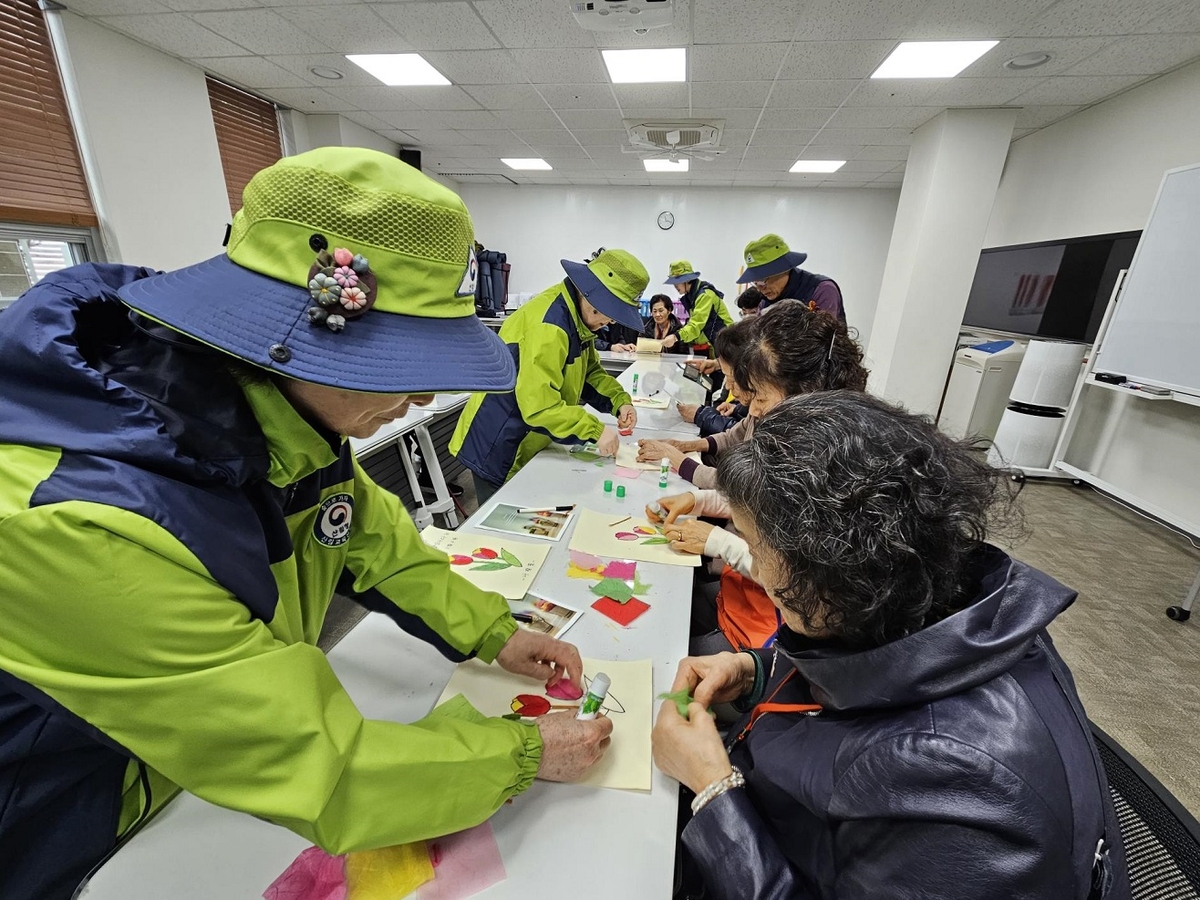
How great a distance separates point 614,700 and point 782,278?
345cm

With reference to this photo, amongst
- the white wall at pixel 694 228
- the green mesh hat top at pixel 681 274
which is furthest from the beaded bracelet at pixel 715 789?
the white wall at pixel 694 228

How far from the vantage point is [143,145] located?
3854 mm

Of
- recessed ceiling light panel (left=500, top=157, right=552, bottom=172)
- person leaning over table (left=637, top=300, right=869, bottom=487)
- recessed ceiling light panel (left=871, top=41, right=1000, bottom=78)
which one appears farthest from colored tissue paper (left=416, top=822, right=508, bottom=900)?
recessed ceiling light panel (left=500, top=157, right=552, bottom=172)

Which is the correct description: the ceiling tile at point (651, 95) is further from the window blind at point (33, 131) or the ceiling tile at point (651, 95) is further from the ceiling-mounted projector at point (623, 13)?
the window blind at point (33, 131)

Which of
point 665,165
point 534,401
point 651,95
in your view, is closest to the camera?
point 534,401

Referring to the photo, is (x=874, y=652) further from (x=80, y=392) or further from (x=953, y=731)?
(x=80, y=392)

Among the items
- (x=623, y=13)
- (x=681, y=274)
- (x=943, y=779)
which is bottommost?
(x=943, y=779)

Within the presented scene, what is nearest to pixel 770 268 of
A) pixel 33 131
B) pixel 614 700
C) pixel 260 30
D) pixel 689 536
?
pixel 689 536

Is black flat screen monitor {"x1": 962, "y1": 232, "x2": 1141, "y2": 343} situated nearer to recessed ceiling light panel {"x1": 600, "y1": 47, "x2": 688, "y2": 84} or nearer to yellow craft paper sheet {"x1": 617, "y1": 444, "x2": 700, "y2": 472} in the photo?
recessed ceiling light panel {"x1": 600, "y1": 47, "x2": 688, "y2": 84}

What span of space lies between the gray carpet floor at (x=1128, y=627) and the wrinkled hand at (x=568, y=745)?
0.99 m

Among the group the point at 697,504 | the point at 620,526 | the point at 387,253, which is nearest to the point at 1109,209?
the point at 697,504

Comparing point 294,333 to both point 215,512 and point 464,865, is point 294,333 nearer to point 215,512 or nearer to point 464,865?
point 215,512

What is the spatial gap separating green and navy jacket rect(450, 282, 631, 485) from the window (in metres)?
4.02

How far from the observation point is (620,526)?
151cm
